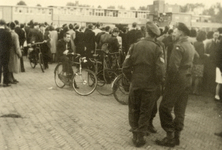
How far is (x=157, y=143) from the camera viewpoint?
6160 millimetres

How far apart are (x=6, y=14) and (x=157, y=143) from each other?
46.3 meters

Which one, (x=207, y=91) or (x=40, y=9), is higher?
(x=40, y=9)

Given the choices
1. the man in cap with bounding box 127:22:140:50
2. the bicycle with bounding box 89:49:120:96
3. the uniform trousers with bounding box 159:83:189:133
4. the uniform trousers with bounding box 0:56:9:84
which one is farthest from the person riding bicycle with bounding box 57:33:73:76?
the uniform trousers with bounding box 159:83:189:133

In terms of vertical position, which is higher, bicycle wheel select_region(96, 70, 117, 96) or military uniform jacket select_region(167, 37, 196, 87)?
military uniform jacket select_region(167, 37, 196, 87)

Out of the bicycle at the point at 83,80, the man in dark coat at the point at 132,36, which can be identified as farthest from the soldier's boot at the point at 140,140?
the man in dark coat at the point at 132,36

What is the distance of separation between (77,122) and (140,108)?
1.78m

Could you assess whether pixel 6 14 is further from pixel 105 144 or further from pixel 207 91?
pixel 105 144

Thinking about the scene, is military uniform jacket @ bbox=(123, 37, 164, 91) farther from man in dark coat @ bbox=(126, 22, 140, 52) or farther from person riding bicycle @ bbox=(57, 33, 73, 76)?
man in dark coat @ bbox=(126, 22, 140, 52)

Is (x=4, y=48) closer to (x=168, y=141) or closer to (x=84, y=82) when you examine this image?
(x=84, y=82)

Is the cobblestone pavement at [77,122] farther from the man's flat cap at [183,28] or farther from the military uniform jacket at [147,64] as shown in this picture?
the man's flat cap at [183,28]

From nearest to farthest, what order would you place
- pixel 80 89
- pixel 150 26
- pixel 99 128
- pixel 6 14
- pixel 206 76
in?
pixel 150 26, pixel 99 128, pixel 80 89, pixel 206 76, pixel 6 14

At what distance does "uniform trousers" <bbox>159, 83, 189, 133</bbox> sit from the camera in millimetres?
5953

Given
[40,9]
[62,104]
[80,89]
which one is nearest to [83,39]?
[80,89]

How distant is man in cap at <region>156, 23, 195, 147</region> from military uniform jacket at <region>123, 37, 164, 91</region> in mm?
195
